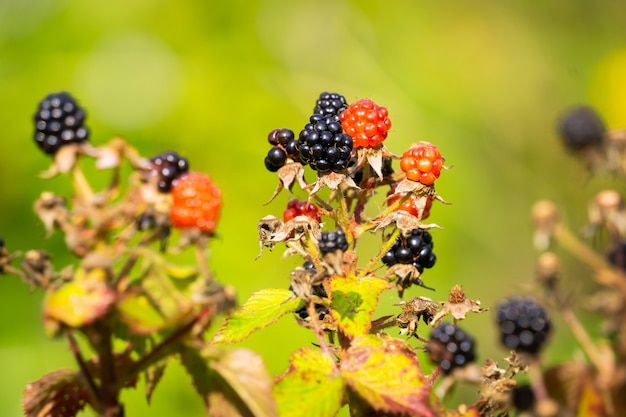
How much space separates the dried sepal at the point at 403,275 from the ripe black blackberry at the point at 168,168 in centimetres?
52

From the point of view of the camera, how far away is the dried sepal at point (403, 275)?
64.7 inches

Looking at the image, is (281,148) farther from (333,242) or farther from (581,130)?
(581,130)

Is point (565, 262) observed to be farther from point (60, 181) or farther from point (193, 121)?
point (60, 181)

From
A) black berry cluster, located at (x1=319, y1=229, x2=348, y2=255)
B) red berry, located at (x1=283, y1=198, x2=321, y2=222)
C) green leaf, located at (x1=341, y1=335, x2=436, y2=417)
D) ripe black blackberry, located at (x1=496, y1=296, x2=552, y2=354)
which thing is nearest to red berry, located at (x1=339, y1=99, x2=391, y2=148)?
red berry, located at (x1=283, y1=198, x2=321, y2=222)

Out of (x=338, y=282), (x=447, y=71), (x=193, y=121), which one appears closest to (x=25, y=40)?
(x=193, y=121)

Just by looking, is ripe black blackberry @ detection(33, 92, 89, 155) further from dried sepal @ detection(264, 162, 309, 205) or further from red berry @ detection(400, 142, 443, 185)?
red berry @ detection(400, 142, 443, 185)

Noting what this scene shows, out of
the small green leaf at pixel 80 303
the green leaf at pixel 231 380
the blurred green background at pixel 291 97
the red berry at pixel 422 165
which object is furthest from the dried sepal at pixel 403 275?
the blurred green background at pixel 291 97

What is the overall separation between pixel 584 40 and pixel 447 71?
1580mm

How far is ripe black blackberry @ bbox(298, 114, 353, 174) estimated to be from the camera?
1.58m

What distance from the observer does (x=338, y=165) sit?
1616 millimetres

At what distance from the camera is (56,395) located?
1.46 metres

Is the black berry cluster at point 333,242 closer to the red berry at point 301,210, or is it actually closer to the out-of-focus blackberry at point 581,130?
the red berry at point 301,210

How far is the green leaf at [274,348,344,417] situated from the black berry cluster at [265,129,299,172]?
43cm

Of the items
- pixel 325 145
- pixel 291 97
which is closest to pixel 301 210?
pixel 325 145
